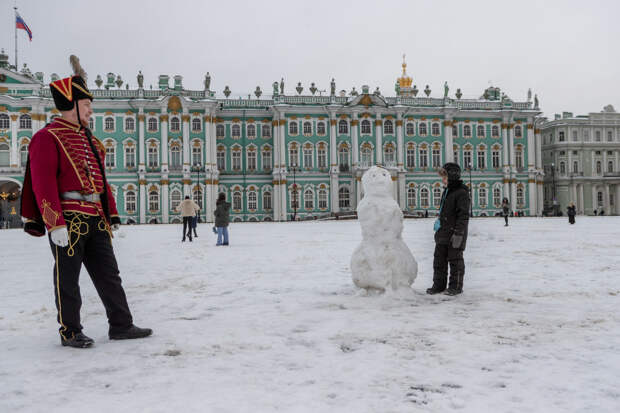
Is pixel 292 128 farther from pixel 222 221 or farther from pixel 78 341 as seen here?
pixel 78 341

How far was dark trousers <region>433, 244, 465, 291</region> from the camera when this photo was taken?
6.59m

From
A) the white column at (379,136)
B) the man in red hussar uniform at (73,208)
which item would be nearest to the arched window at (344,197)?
the white column at (379,136)

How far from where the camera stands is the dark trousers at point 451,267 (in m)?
6.59

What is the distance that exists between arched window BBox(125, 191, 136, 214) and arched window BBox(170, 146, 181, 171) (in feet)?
13.1

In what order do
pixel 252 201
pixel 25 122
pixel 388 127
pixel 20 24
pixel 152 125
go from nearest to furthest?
pixel 20 24
pixel 25 122
pixel 152 125
pixel 252 201
pixel 388 127

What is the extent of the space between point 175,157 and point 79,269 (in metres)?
43.0

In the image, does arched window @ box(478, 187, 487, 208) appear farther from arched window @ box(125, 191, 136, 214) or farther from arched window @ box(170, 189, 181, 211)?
arched window @ box(125, 191, 136, 214)

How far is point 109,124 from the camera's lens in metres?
45.6

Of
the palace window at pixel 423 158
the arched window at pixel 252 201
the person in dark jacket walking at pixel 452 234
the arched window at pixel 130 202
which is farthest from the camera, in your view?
the palace window at pixel 423 158

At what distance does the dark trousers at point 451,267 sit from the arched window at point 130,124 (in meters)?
43.0

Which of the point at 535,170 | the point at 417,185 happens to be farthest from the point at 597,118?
the point at 417,185

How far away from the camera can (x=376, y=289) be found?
6465 millimetres

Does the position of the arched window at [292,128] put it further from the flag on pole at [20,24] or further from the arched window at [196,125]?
the flag on pole at [20,24]

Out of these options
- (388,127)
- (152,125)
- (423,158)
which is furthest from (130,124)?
(423,158)
